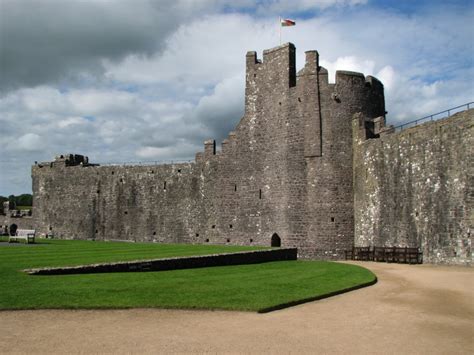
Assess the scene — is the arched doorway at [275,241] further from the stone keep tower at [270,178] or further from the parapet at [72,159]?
the parapet at [72,159]

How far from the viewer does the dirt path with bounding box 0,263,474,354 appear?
28.1 feet

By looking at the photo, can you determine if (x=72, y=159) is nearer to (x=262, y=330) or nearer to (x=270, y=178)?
(x=270, y=178)

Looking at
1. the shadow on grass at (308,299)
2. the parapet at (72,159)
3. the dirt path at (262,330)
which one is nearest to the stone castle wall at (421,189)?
the shadow on grass at (308,299)

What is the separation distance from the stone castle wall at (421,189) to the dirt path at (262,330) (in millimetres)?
8688

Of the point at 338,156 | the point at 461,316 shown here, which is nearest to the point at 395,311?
the point at 461,316

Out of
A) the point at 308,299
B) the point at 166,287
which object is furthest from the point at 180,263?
the point at 308,299

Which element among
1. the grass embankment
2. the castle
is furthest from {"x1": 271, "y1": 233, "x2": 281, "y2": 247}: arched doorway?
the grass embankment

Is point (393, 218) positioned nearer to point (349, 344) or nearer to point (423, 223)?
point (423, 223)

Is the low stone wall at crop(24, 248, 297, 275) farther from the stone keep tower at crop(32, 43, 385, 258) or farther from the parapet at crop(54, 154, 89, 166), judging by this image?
the parapet at crop(54, 154, 89, 166)

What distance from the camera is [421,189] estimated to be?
75.8 feet

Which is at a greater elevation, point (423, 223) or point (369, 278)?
point (423, 223)

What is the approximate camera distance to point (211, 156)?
3434 centimetres

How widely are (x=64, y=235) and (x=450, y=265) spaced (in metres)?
32.7

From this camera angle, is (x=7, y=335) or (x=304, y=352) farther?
(x=7, y=335)
